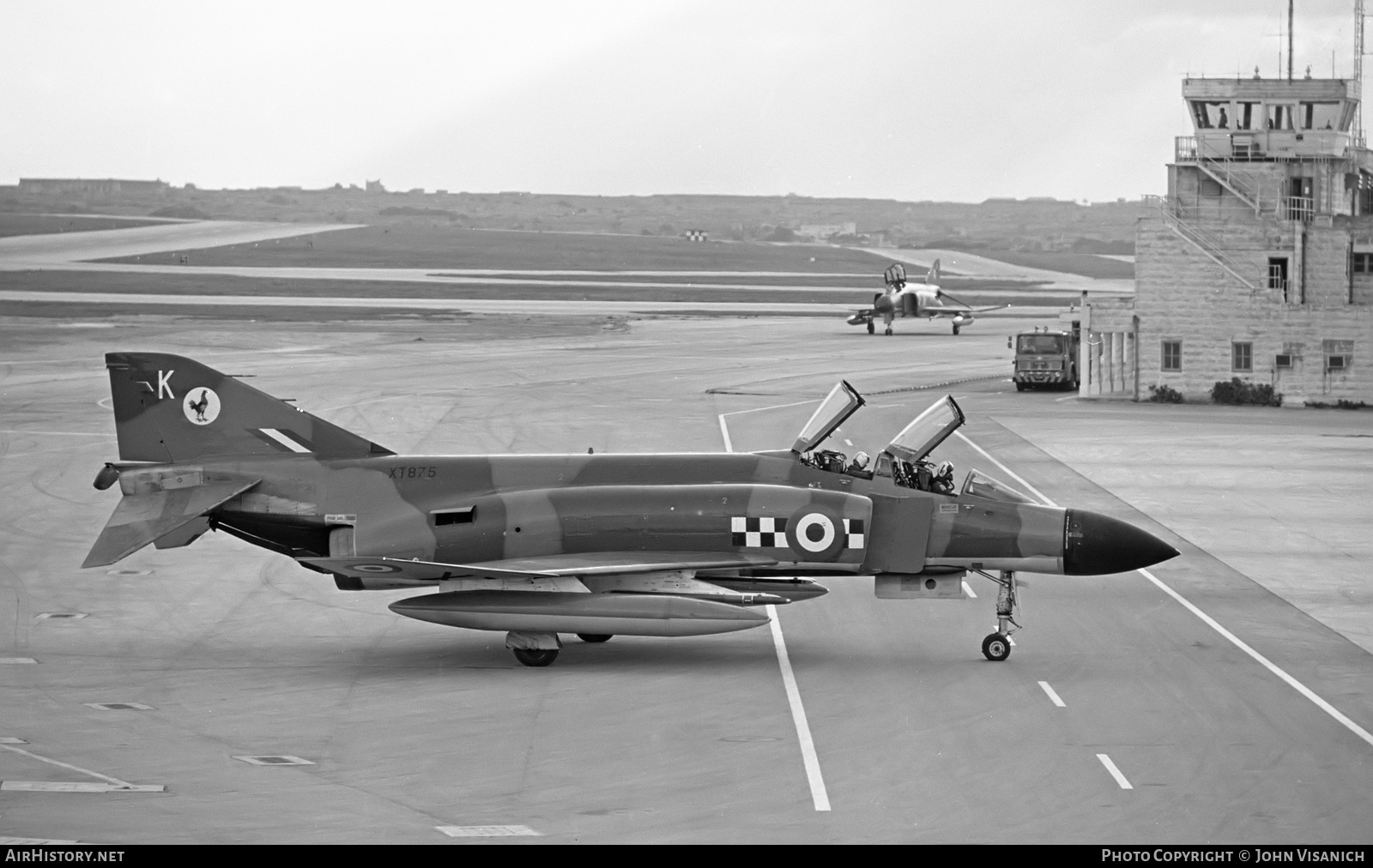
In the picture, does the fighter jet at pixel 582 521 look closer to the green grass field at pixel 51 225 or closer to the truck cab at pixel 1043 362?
the truck cab at pixel 1043 362

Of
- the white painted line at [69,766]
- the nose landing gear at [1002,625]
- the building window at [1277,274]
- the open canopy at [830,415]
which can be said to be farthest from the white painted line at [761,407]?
the white painted line at [69,766]

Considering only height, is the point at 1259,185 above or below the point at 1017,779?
above

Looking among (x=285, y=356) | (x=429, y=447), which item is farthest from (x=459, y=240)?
(x=429, y=447)

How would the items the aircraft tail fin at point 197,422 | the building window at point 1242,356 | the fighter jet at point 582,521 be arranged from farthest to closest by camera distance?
the building window at point 1242,356, the aircraft tail fin at point 197,422, the fighter jet at point 582,521

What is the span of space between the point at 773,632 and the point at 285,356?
48638mm

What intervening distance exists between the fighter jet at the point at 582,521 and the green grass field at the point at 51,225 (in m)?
151

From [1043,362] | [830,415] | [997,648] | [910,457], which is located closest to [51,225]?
[1043,362]

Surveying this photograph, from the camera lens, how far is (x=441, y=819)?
1534 centimetres

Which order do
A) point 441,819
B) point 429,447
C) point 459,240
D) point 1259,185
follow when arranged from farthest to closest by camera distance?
point 459,240 → point 1259,185 → point 429,447 → point 441,819

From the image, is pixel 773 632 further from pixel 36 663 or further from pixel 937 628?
pixel 36 663

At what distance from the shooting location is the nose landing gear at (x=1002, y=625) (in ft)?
71.4

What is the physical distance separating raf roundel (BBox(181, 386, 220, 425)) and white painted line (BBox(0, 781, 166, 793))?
7.68 m

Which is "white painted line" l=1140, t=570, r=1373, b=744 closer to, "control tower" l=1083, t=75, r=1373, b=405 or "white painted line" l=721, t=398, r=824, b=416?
"white painted line" l=721, t=398, r=824, b=416

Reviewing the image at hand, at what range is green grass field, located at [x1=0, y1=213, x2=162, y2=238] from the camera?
17000 centimetres
